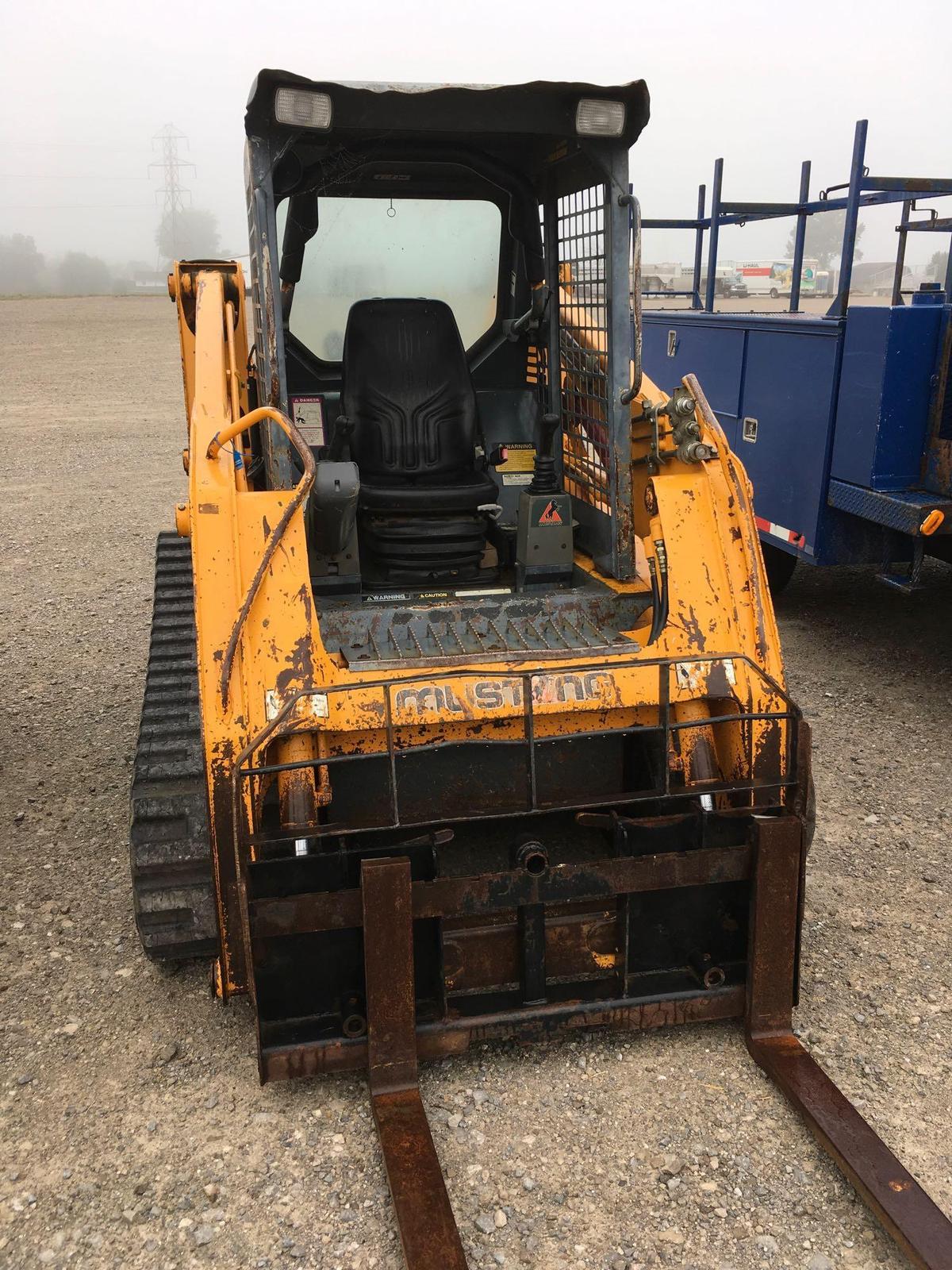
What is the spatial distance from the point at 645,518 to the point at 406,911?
191 centimetres

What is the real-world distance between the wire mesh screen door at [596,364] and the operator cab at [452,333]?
0.01 metres

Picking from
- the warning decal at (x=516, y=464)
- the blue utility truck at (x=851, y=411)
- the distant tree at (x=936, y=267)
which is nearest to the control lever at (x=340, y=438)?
the warning decal at (x=516, y=464)

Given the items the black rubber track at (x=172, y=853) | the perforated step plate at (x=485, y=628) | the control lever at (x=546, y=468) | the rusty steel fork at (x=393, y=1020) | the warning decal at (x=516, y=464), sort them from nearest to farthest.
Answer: the rusty steel fork at (x=393, y=1020), the black rubber track at (x=172, y=853), the perforated step plate at (x=485, y=628), the control lever at (x=546, y=468), the warning decal at (x=516, y=464)

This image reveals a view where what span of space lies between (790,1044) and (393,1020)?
1.09 m

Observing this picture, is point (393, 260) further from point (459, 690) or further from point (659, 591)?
point (459, 690)

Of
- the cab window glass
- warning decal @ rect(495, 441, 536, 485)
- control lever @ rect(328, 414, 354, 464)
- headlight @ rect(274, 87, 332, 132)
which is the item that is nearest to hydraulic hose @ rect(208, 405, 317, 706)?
headlight @ rect(274, 87, 332, 132)

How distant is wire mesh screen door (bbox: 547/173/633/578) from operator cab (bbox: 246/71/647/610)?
0.01m

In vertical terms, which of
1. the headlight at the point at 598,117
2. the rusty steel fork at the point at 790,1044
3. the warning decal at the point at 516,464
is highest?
the headlight at the point at 598,117

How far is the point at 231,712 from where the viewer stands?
2896mm

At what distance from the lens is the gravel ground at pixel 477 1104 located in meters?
2.46

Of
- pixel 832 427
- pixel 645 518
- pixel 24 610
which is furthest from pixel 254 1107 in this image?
pixel 24 610

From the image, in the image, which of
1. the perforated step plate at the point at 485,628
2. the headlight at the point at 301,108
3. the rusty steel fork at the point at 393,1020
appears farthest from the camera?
the perforated step plate at the point at 485,628

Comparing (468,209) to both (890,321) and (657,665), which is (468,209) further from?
(657,665)

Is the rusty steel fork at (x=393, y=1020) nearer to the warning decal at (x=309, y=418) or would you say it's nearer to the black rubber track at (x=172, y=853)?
the black rubber track at (x=172, y=853)
